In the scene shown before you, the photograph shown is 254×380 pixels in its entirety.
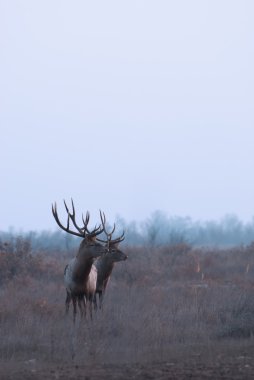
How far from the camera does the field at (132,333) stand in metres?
12.1

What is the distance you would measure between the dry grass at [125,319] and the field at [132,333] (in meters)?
0.02

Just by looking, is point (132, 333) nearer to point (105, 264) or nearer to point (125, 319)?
point (125, 319)

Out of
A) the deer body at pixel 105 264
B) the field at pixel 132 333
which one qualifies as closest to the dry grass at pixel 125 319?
the field at pixel 132 333

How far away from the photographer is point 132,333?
607 inches

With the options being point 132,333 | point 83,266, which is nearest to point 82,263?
point 83,266

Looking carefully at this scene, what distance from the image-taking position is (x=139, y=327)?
1584 centimetres

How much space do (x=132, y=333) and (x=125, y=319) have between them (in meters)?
1.16

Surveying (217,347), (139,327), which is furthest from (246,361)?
(139,327)

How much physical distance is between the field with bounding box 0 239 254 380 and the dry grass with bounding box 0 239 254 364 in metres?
0.02

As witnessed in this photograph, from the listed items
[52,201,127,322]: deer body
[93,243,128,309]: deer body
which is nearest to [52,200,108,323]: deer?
[52,201,127,322]: deer body

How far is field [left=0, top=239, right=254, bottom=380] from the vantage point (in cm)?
1212

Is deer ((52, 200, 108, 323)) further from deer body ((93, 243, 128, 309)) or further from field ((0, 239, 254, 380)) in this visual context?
deer body ((93, 243, 128, 309))

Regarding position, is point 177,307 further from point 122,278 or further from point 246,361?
point 122,278

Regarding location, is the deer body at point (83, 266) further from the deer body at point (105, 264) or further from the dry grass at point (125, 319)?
the deer body at point (105, 264)
